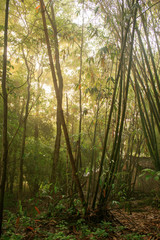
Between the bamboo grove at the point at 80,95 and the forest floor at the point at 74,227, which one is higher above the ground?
the bamboo grove at the point at 80,95

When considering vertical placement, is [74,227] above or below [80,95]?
below

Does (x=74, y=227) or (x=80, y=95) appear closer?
(x=74, y=227)

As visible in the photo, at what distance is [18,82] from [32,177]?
3.06 m

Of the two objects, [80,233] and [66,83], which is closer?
[80,233]

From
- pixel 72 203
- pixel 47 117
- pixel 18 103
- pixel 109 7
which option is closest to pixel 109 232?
pixel 72 203

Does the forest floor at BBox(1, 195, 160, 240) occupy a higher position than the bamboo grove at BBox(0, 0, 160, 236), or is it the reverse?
the bamboo grove at BBox(0, 0, 160, 236)

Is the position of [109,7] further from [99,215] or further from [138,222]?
[138,222]

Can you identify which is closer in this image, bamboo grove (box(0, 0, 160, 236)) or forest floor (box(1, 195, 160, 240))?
forest floor (box(1, 195, 160, 240))

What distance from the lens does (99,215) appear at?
253cm

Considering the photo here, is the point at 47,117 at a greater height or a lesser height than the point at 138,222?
greater

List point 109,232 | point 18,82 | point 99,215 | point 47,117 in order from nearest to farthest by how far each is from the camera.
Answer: point 109,232
point 99,215
point 18,82
point 47,117

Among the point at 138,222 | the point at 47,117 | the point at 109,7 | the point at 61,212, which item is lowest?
the point at 138,222

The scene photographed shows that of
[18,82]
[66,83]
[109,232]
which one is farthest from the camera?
[66,83]

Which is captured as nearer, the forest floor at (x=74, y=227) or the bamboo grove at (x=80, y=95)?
the forest floor at (x=74, y=227)
